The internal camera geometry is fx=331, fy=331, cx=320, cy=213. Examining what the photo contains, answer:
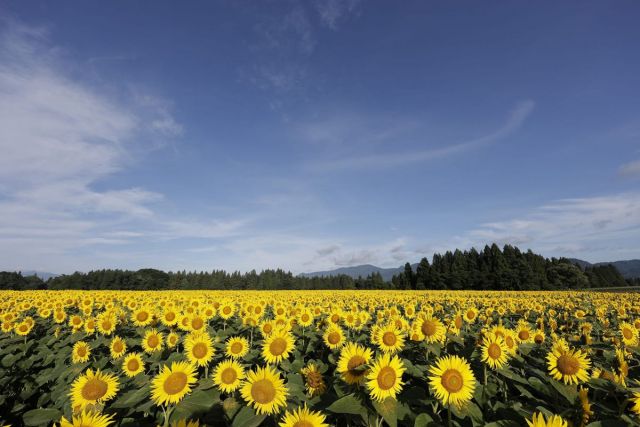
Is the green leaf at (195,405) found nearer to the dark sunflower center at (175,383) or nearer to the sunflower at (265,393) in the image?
the sunflower at (265,393)

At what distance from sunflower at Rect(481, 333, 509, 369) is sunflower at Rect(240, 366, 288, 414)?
2.87 m

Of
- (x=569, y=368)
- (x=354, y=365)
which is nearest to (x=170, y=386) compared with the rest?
(x=354, y=365)

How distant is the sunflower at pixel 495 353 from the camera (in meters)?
4.61

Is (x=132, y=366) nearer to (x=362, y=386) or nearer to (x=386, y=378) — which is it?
(x=362, y=386)

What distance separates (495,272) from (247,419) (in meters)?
97.4

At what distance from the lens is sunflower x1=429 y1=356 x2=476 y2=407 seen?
12.0 ft

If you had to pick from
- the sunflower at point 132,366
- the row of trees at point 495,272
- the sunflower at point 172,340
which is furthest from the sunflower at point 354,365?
the row of trees at point 495,272

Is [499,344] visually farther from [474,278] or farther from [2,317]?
[474,278]

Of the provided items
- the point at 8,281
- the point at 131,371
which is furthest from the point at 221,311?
the point at 8,281

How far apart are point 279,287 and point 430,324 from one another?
412 feet

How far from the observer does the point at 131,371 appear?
5742mm

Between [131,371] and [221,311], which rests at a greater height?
[221,311]

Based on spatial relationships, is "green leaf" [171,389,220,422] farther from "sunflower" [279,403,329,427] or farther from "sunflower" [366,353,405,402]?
"sunflower" [366,353,405,402]

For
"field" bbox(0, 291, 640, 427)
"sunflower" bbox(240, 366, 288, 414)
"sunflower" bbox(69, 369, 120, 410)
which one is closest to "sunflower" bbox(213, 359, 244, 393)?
"field" bbox(0, 291, 640, 427)
